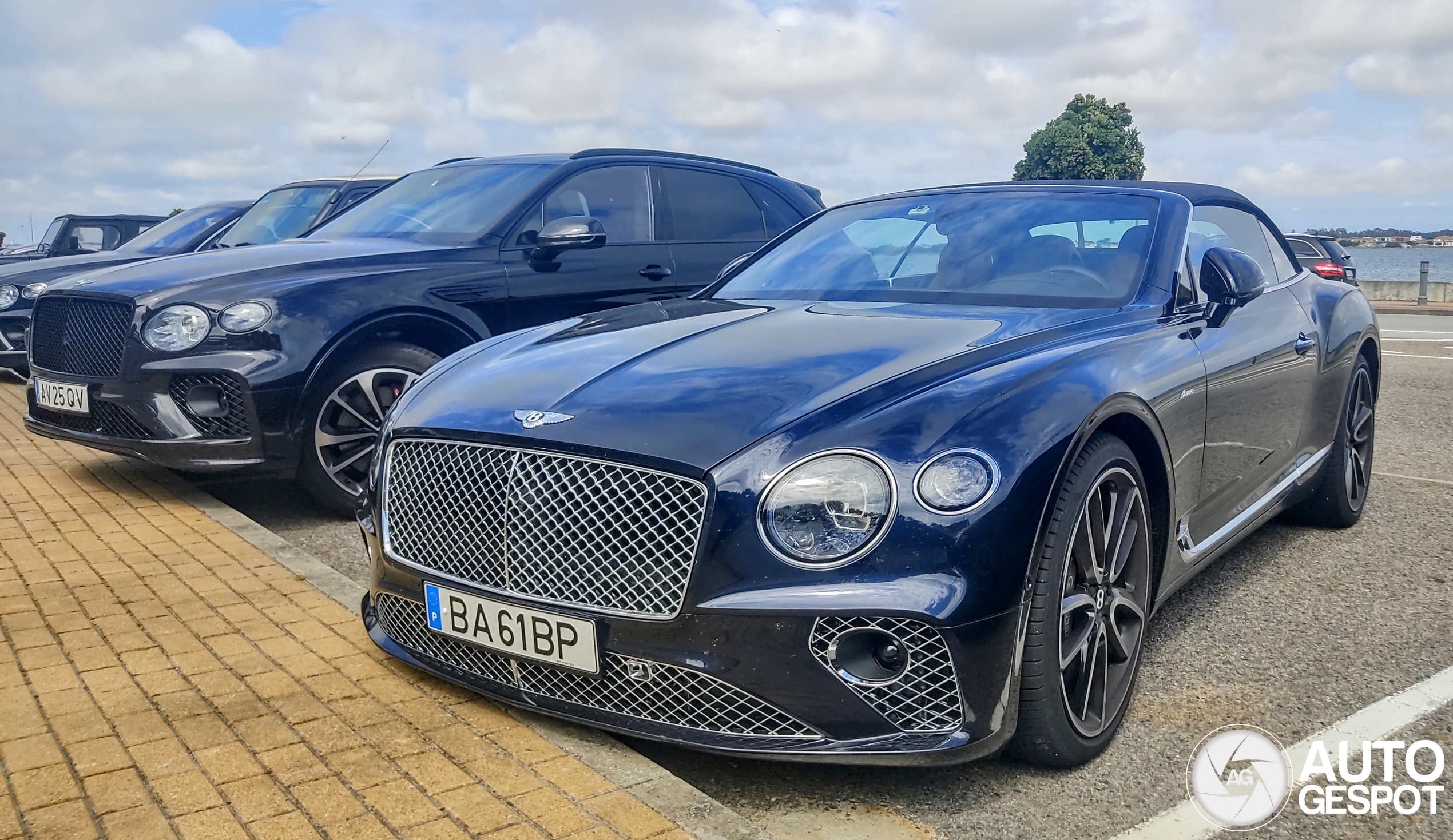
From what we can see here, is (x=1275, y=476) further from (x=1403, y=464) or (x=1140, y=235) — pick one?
(x=1403, y=464)

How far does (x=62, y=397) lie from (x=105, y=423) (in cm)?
38

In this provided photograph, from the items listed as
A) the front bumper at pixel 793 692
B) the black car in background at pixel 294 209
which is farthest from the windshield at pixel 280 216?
the front bumper at pixel 793 692

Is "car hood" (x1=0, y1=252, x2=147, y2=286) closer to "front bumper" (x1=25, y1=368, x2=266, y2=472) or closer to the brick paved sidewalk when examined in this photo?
"front bumper" (x1=25, y1=368, x2=266, y2=472)

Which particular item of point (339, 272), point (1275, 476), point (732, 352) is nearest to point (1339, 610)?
point (1275, 476)

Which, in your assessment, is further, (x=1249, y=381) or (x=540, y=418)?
(x=1249, y=381)

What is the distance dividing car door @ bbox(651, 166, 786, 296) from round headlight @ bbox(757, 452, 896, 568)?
391 centimetres

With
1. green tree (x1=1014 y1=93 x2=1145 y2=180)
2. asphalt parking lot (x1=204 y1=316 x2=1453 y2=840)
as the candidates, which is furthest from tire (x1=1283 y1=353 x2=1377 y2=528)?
green tree (x1=1014 y1=93 x2=1145 y2=180)

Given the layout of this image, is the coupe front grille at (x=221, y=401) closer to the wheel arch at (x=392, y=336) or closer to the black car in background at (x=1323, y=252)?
the wheel arch at (x=392, y=336)

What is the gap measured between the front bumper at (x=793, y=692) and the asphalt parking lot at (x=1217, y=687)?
22cm

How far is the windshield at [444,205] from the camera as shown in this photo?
6086mm

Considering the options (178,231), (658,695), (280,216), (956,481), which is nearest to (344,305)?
(658,695)

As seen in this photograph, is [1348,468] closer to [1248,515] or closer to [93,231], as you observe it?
[1248,515]

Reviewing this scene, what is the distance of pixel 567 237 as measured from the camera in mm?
5660

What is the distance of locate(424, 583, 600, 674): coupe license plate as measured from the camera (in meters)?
2.74
